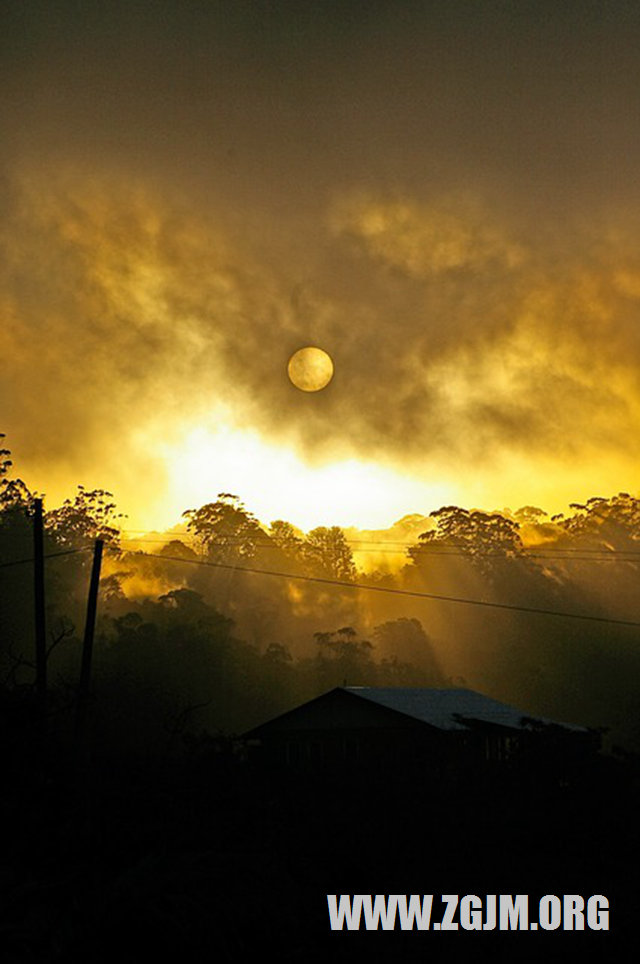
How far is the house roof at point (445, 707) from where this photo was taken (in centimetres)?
4250

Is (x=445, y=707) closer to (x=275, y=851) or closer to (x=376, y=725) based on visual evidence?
(x=376, y=725)

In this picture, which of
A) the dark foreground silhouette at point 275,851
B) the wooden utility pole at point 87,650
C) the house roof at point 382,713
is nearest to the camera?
the dark foreground silhouette at point 275,851

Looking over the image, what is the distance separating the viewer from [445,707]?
4612 centimetres

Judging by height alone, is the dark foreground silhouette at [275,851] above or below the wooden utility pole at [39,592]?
below

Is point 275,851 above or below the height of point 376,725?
below

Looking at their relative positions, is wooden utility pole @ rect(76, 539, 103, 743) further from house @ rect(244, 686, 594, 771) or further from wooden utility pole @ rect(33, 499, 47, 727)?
house @ rect(244, 686, 594, 771)

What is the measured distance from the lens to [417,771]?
75.3 ft

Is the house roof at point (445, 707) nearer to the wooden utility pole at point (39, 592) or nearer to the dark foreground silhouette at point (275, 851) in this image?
the wooden utility pole at point (39, 592)

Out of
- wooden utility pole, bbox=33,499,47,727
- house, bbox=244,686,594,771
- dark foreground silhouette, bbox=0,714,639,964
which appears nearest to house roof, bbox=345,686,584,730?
house, bbox=244,686,594,771

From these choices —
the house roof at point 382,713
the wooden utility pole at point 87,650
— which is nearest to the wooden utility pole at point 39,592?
the wooden utility pole at point 87,650

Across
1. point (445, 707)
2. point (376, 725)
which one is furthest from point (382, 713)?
point (445, 707)

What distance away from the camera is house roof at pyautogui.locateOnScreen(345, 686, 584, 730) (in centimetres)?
4250

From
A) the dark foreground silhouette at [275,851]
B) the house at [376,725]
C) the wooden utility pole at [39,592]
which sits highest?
the wooden utility pole at [39,592]

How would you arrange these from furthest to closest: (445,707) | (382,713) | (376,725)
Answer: (445,707)
(382,713)
(376,725)
